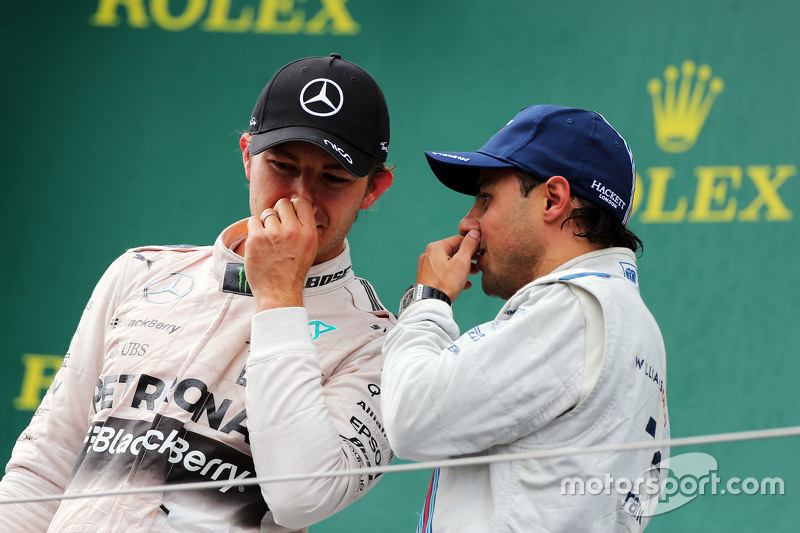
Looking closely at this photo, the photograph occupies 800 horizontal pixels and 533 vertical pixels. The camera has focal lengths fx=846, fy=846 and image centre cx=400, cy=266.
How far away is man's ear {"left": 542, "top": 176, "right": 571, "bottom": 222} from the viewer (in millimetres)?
1365

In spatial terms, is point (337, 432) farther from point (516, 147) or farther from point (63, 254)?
point (63, 254)

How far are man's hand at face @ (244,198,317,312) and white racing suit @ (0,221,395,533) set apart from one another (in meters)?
0.05

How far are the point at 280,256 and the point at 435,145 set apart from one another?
1677 millimetres

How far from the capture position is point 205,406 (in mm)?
1332

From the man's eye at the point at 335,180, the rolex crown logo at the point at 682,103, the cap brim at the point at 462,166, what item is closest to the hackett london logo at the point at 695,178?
the rolex crown logo at the point at 682,103

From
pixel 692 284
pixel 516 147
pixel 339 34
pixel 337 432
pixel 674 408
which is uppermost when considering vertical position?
pixel 339 34

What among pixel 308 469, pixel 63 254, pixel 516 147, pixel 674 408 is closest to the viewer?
pixel 308 469

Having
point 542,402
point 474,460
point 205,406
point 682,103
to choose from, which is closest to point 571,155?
point 542,402

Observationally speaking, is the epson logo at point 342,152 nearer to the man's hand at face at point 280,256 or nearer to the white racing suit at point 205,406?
the man's hand at face at point 280,256

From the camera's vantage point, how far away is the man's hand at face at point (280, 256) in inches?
52.2

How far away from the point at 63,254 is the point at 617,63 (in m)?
2.07

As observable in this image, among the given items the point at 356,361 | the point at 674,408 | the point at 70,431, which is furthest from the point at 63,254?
the point at 674,408

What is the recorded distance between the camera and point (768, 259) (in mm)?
2844

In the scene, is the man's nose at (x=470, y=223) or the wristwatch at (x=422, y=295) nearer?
the wristwatch at (x=422, y=295)
